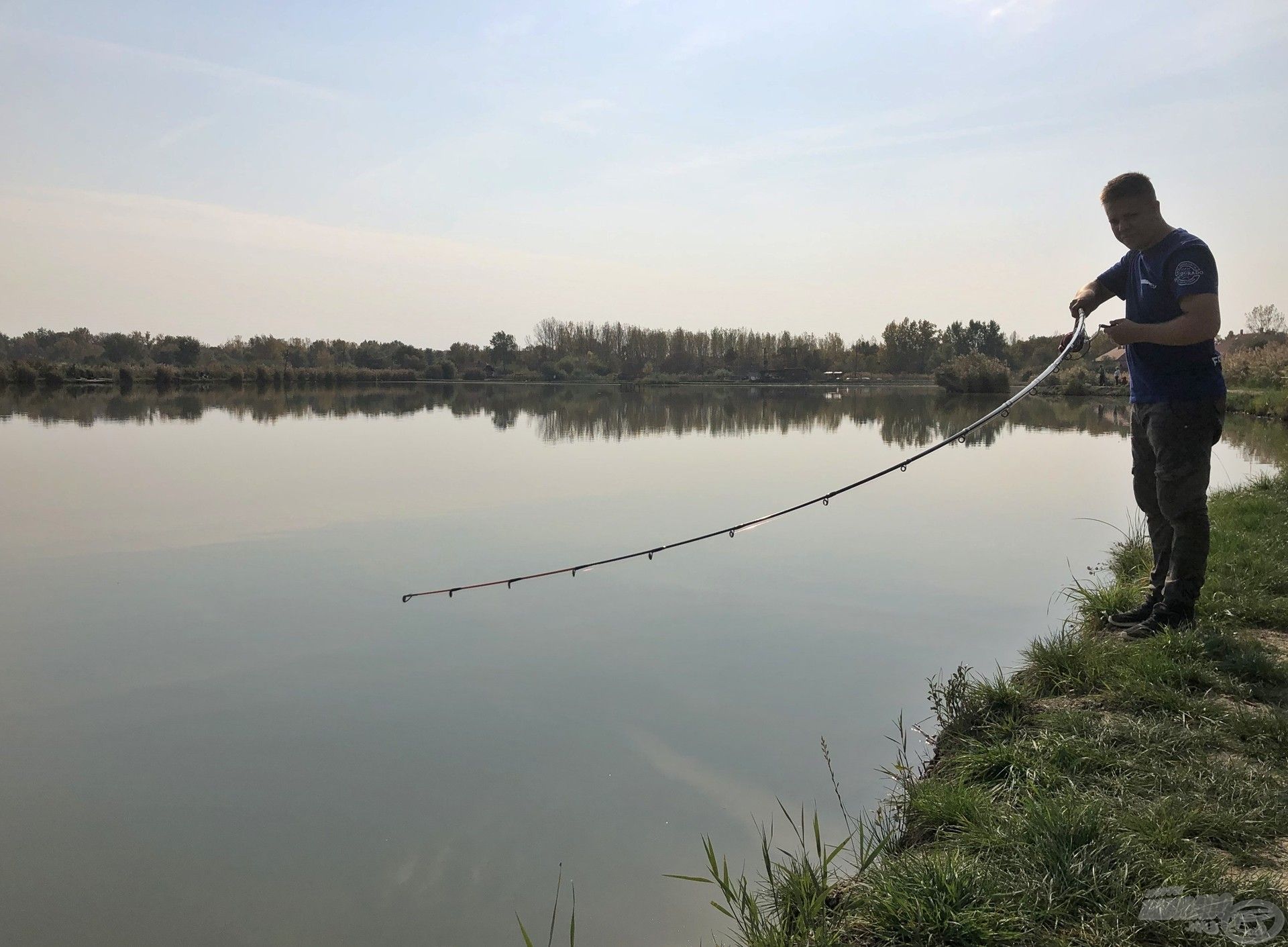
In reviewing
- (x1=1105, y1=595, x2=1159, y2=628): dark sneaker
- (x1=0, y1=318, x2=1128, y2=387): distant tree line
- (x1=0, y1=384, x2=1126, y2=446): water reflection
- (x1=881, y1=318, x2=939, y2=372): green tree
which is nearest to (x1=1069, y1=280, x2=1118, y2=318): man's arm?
(x1=1105, y1=595, x2=1159, y2=628): dark sneaker

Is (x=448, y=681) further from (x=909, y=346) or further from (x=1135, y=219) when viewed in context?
(x=909, y=346)

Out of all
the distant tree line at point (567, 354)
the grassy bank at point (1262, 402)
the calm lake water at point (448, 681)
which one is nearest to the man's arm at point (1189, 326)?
the calm lake water at point (448, 681)

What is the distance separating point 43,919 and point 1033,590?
18.1 ft

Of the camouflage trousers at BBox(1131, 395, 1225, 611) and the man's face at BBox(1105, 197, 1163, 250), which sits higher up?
the man's face at BBox(1105, 197, 1163, 250)

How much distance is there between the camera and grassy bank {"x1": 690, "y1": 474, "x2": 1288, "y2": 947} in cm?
194

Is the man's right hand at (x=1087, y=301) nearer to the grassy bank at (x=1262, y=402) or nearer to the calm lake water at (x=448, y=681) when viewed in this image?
the calm lake water at (x=448, y=681)

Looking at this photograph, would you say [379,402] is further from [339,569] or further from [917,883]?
[917,883]

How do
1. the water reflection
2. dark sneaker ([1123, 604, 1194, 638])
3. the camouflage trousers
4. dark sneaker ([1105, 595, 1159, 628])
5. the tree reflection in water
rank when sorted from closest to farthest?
the camouflage trousers → dark sneaker ([1123, 604, 1194, 638]) → dark sneaker ([1105, 595, 1159, 628]) → the tree reflection in water → the water reflection

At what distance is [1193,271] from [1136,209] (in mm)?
399

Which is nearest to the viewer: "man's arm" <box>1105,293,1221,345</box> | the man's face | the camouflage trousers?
"man's arm" <box>1105,293,1221,345</box>

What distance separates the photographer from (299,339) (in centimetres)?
7462

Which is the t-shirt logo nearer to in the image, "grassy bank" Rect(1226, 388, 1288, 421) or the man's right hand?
the man's right hand

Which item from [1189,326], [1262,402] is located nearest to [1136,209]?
[1189,326]

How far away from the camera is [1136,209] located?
12.1ft
